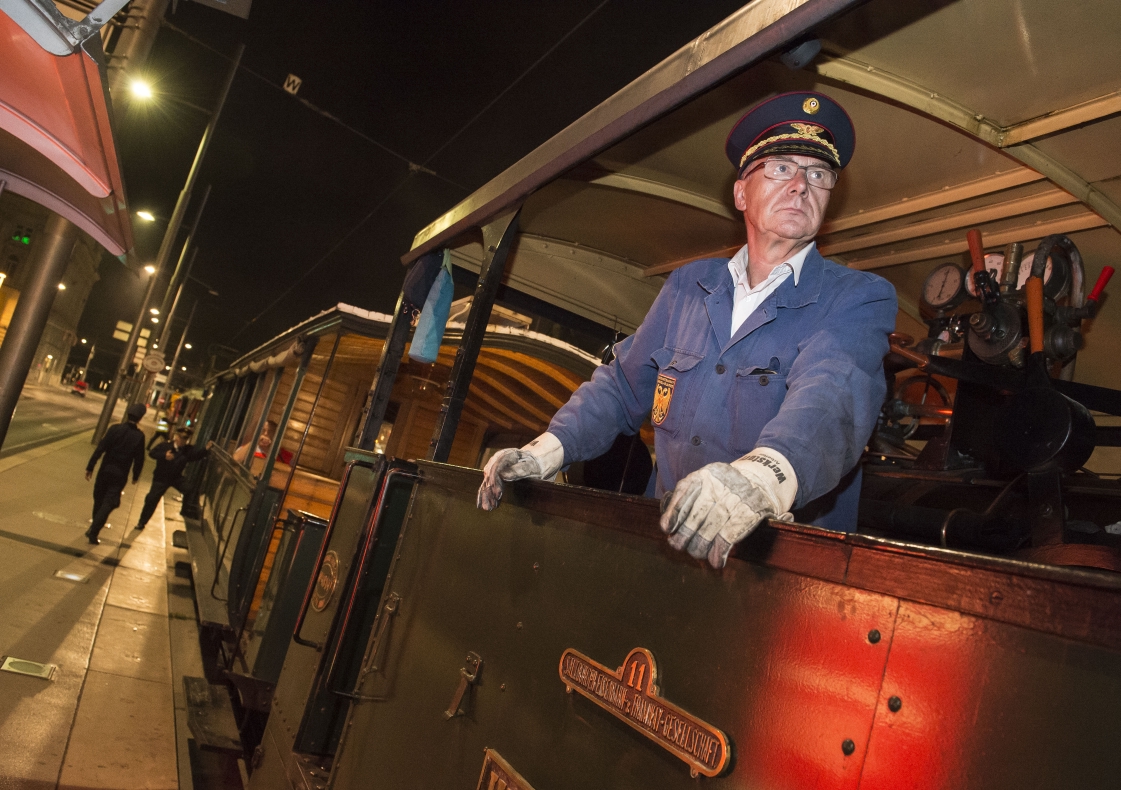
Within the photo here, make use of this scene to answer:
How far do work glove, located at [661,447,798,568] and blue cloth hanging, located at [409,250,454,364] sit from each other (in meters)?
3.25

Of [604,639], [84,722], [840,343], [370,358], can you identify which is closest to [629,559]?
[604,639]

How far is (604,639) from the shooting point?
1.69 metres

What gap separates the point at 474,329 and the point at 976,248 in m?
2.16

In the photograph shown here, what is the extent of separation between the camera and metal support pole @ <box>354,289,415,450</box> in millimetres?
4320

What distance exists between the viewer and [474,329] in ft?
11.2

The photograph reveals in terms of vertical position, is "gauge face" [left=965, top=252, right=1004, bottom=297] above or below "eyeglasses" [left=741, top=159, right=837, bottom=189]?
above

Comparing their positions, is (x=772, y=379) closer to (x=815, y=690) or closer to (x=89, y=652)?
(x=815, y=690)

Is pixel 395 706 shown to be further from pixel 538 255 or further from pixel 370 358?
pixel 370 358

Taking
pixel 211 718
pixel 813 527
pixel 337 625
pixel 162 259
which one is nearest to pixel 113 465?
pixel 211 718

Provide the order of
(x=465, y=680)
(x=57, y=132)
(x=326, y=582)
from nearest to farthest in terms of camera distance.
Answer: (x=465, y=680) → (x=57, y=132) → (x=326, y=582)

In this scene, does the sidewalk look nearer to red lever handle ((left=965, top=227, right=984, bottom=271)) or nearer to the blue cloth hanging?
the blue cloth hanging

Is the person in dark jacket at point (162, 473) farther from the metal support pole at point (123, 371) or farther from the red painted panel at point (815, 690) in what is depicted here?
the red painted panel at point (815, 690)

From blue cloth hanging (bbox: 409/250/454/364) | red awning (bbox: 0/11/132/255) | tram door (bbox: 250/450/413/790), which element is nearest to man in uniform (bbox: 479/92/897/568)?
tram door (bbox: 250/450/413/790)

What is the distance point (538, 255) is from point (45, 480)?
12.9m
